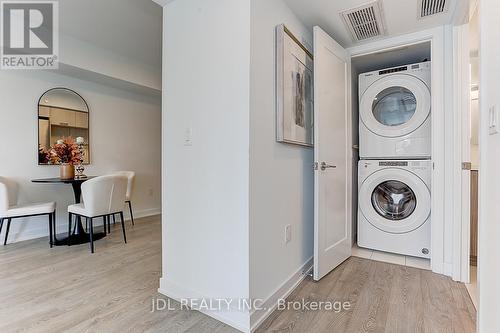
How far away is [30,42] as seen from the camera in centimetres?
287

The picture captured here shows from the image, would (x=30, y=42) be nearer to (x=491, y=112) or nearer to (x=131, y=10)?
(x=131, y=10)

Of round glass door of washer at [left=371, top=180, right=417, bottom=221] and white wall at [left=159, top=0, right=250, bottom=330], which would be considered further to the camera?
round glass door of washer at [left=371, top=180, right=417, bottom=221]

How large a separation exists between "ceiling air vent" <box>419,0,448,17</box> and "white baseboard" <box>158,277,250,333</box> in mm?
2407

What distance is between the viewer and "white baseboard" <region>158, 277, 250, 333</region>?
145 centimetres

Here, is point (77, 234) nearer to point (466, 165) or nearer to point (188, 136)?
point (188, 136)

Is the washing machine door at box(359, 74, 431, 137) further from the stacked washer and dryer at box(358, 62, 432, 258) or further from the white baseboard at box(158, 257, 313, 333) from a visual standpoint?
the white baseboard at box(158, 257, 313, 333)

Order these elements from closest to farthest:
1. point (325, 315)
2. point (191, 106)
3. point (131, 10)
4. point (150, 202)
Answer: point (325, 315) → point (191, 106) → point (131, 10) → point (150, 202)

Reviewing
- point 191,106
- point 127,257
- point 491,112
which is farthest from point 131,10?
point 491,112

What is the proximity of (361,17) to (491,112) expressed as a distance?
143cm

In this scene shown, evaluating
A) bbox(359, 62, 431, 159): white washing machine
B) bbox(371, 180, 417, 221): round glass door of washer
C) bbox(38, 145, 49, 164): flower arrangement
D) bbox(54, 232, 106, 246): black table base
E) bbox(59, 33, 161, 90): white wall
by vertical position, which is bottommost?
bbox(54, 232, 106, 246): black table base

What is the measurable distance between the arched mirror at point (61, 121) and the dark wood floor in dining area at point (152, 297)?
4.67ft

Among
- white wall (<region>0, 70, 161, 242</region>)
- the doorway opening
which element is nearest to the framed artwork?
the doorway opening

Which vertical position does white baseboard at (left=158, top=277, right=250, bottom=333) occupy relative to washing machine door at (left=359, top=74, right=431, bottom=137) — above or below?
below

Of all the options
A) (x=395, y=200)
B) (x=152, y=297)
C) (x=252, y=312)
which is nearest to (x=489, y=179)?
(x=252, y=312)
